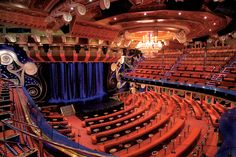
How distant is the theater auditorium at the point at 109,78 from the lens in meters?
5.47

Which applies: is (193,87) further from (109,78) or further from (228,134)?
(228,134)

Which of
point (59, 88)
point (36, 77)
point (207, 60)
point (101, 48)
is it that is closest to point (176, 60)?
point (207, 60)

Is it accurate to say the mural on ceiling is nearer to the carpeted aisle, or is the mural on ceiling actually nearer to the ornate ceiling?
the ornate ceiling

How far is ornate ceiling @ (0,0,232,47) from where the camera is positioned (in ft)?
19.9

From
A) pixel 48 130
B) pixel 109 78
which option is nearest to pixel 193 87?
pixel 109 78

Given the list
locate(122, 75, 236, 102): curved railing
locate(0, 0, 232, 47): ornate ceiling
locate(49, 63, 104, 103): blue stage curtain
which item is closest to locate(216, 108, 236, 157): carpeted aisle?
locate(122, 75, 236, 102): curved railing

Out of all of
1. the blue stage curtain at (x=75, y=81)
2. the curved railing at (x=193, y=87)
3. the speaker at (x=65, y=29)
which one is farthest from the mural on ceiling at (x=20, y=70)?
the curved railing at (x=193, y=87)

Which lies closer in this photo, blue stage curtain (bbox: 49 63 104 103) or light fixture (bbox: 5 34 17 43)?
light fixture (bbox: 5 34 17 43)

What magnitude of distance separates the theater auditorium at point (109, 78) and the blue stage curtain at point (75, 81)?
0.08 metres

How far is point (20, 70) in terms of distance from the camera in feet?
41.8

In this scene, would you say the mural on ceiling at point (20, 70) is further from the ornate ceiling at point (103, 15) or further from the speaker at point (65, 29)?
the speaker at point (65, 29)

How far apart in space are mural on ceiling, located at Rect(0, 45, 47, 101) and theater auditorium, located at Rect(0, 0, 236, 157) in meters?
0.06

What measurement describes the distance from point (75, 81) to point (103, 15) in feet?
30.2

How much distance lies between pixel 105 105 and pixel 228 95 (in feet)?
28.0
